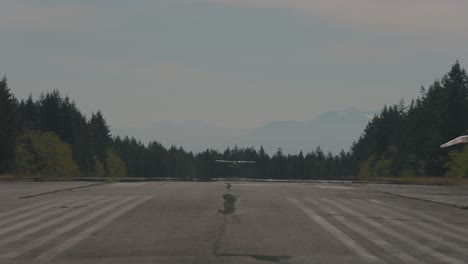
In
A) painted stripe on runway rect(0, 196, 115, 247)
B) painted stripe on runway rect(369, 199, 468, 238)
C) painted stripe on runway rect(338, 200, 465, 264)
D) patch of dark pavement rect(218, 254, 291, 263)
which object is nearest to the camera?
patch of dark pavement rect(218, 254, 291, 263)

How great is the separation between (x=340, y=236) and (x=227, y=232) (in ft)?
8.65

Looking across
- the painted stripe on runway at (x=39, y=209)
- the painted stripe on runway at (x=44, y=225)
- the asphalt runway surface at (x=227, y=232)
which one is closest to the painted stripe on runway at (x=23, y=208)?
the asphalt runway surface at (x=227, y=232)

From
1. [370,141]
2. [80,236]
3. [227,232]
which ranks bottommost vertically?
[80,236]

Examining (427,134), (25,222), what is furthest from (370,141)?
(25,222)

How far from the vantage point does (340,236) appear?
15102mm

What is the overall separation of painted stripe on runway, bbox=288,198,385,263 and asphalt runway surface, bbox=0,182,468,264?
0.02 meters

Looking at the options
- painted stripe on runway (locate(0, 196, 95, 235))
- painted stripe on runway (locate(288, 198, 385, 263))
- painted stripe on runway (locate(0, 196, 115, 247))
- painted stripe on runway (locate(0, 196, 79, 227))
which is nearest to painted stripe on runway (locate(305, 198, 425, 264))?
painted stripe on runway (locate(288, 198, 385, 263))

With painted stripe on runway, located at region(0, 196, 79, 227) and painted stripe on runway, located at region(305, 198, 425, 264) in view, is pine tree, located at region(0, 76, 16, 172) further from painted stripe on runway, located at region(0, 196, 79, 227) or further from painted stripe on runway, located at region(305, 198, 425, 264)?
painted stripe on runway, located at region(305, 198, 425, 264)

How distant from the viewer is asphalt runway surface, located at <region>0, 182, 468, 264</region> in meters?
12.2

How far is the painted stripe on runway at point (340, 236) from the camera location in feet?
39.9

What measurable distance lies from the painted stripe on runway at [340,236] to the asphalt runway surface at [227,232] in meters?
0.02

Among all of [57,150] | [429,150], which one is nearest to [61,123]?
[57,150]

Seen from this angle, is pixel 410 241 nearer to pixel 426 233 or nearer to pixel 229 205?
pixel 426 233

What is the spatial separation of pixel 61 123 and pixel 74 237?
401ft
